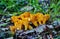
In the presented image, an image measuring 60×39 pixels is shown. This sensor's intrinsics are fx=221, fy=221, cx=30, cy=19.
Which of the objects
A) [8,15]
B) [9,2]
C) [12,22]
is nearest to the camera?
[12,22]

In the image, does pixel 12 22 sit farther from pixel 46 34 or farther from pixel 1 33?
pixel 46 34

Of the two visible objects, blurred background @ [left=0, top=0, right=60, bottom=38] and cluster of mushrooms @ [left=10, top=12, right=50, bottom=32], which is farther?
blurred background @ [left=0, top=0, right=60, bottom=38]

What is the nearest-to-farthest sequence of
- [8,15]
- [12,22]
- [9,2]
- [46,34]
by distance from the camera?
[46,34] → [12,22] → [8,15] → [9,2]

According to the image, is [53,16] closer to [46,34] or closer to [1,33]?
[46,34]

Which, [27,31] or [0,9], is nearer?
[27,31]

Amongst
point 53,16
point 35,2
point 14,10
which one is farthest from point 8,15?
point 53,16

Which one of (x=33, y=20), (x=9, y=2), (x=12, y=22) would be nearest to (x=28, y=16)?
(x=33, y=20)

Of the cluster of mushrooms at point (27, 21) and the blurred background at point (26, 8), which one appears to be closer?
the cluster of mushrooms at point (27, 21)

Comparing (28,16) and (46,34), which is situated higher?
(28,16)

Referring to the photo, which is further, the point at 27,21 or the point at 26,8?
the point at 26,8
